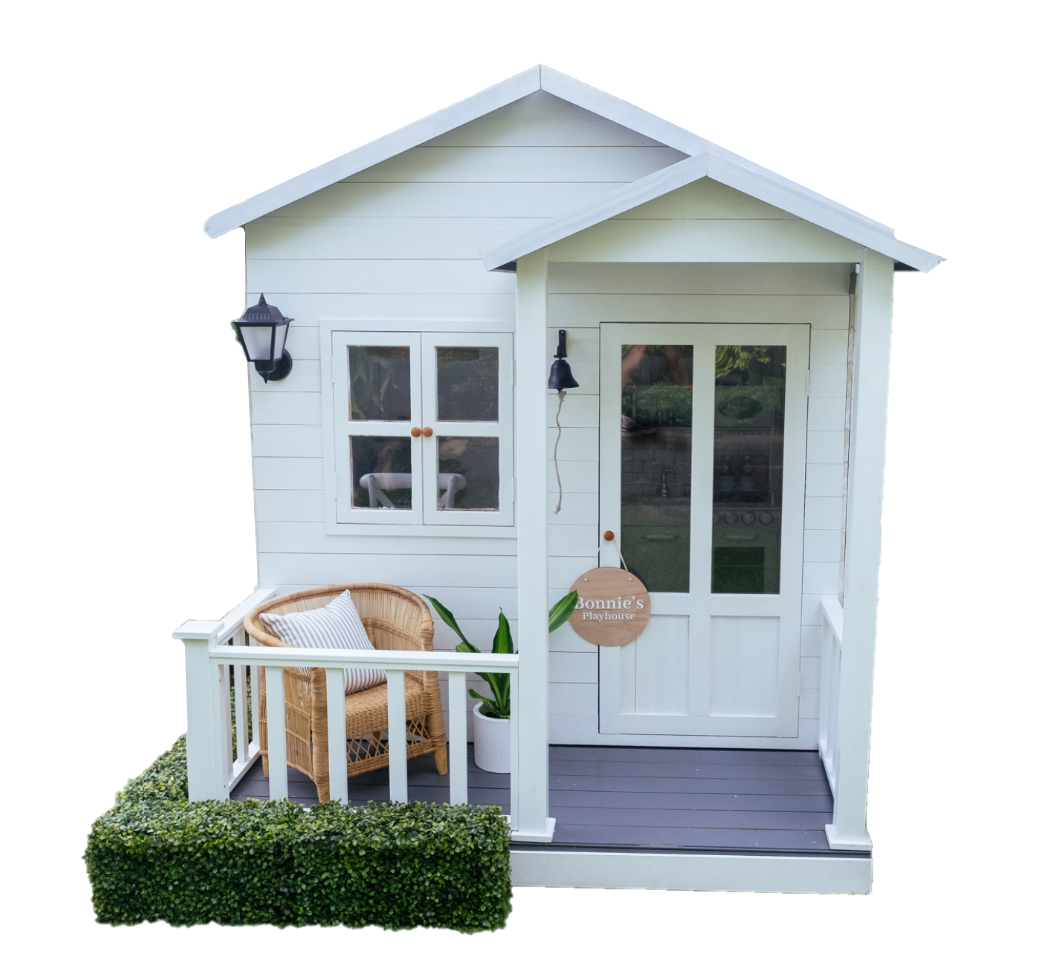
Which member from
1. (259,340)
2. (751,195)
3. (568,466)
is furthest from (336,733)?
(751,195)

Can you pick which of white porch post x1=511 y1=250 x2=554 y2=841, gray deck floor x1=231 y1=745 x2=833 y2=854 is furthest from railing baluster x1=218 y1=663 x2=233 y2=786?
white porch post x1=511 y1=250 x2=554 y2=841

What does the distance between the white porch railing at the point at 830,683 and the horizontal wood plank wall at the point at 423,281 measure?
119 centimetres

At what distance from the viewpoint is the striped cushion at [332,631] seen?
5.27 m

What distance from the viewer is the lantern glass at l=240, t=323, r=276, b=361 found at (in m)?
5.38

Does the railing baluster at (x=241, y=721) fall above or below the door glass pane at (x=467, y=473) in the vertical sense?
below

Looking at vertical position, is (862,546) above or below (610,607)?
above

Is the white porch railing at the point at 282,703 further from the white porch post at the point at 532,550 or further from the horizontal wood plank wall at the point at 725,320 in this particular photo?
the horizontal wood plank wall at the point at 725,320

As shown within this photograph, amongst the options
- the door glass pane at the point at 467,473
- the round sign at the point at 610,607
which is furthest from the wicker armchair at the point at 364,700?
the round sign at the point at 610,607

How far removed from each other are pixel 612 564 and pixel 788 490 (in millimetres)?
962

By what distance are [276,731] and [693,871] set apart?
1.92m

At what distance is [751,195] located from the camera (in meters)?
4.29

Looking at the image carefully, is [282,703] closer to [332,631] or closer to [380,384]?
[332,631]

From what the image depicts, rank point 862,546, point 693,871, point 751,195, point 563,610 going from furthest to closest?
point 563,610 → point 693,871 → point 862,546 → point 751,195

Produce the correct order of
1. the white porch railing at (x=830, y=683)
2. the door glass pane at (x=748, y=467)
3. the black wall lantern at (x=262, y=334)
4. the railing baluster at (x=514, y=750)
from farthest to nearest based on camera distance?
1. the door glass pane at (x=748, y=467)
2. the black wall lantern at (x=262, y=334)
3. the white porch railing at (x=830, y=683)
4. the railing baluster at (x=514, y=750)
